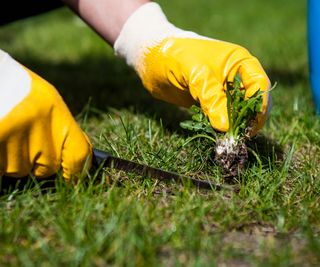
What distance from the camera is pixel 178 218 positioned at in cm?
133

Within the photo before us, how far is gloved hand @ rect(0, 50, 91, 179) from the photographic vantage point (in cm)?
139

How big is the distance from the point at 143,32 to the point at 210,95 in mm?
352

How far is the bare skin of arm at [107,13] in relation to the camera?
186cm

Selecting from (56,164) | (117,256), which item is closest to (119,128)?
(56,164)

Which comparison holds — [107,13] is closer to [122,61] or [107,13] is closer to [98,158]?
[98,158]

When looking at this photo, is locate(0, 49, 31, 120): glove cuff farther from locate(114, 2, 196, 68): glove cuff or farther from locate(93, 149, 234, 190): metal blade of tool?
locate(114, 2, 196, 68): glove cuff

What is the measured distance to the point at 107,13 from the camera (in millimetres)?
1880

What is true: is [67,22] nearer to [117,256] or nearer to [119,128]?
[119,128]

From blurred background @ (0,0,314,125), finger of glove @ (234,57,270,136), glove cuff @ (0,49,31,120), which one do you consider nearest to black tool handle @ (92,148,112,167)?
glove cuff @ (0,49,31,120)

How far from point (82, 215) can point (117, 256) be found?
17cm

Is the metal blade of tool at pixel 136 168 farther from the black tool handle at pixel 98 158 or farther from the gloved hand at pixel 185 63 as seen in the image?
the gloved hand at pixel 185 63

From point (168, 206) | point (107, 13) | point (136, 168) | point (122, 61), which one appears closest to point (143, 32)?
point (107, 13)

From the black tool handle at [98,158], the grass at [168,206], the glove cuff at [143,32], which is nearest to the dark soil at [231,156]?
the grass at [168,206]

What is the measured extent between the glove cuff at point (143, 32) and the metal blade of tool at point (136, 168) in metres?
0.39
